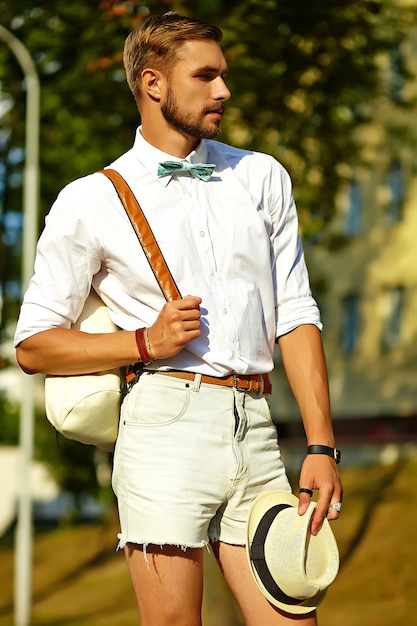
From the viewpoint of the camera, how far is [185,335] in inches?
121

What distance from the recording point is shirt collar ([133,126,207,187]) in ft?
11.0

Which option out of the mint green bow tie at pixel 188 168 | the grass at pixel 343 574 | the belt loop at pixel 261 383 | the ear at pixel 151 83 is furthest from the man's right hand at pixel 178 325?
the grass at pixel 343 574

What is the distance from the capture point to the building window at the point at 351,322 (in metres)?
32.2

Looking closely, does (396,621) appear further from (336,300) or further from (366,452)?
(336,300)

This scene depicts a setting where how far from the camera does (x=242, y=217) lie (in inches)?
131

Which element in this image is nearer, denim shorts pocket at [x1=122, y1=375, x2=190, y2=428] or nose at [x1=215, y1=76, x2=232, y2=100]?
denim shorts pocket at [x1=122, y1=375, x2=190, y2=428]

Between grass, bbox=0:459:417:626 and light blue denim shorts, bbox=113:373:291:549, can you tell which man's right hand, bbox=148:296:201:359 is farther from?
grass, bbox=0:459:417:626

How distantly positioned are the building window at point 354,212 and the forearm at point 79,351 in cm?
2887

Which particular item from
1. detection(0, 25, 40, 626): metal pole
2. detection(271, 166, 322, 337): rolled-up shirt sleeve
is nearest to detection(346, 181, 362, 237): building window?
detection(0, 25, 40, 626): metal pole

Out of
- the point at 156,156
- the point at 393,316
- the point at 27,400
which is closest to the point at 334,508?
the point at 156,156

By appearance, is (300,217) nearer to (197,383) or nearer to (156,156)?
(156,156)

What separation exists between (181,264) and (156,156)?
1.22 ft

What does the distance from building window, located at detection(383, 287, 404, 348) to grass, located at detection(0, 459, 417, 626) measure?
5974 millimetres

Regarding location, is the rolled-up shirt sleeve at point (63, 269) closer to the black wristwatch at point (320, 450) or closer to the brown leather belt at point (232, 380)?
the brown leather belt at point (232, 380)
